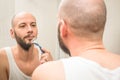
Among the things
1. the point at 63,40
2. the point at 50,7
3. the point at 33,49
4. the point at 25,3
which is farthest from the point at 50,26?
the point at 63,40

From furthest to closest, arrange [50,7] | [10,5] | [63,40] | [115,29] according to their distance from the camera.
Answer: [50,7], [10,5], [115,29], [63,40]

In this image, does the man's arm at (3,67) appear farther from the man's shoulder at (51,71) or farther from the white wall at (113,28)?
the man's shoulder at (51,71)

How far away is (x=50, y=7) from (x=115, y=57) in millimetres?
1567

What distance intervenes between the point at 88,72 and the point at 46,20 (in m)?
1.59

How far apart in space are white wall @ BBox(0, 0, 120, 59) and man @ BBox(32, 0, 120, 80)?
1.01 meters

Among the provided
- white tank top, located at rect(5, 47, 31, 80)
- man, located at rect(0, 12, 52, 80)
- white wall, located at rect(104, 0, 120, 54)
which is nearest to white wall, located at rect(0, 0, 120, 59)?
white wall, located at rect(104, 0, 120, 54)

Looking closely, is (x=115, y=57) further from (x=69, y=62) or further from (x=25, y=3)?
(x=25, y=3)

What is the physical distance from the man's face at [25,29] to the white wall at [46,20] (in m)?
0.44

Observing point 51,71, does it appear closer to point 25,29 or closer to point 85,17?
point 85,17

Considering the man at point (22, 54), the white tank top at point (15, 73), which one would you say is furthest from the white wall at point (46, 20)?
the white tank top at point (15, 73)

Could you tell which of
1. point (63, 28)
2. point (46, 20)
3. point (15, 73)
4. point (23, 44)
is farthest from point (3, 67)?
point (63, 28)

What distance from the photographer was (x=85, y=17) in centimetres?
66

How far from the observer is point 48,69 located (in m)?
0.62

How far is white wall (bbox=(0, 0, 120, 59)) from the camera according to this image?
168cm
